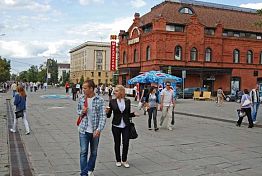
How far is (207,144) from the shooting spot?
10.0m

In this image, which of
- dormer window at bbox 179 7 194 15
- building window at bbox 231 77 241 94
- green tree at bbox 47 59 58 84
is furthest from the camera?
green tree at bbox 47 59 58 84

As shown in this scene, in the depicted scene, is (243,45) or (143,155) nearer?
→ (143,155)

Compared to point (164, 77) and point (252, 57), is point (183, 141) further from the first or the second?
point (252, 57)

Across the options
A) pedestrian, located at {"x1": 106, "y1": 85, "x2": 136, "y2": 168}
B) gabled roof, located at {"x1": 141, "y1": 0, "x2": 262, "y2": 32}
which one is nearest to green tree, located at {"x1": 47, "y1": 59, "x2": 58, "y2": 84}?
gabled roof, located at {"x1": 141, "y1": 0, "x2": 262, "y2": 32}

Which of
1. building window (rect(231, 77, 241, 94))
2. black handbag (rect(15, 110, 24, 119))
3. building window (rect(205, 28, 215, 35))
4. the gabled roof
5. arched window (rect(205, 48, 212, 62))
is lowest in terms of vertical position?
black handbag (rect(15, 110, 24, 119))

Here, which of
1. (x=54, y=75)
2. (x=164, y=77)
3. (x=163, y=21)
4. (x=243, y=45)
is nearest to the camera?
(x=164, y=77)

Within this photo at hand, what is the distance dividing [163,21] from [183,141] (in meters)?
36.4

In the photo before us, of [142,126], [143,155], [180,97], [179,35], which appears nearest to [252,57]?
[179,35]

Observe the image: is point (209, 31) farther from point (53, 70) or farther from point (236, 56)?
point (53, 70)

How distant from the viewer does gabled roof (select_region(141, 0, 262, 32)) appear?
157 ft

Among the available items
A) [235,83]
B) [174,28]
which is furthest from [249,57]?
[174,28]

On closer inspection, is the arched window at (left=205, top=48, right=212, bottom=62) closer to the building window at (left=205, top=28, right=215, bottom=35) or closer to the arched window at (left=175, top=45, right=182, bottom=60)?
the building window at (left=205, top=28, right=215, bottom=35)

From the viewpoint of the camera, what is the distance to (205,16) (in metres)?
51.1

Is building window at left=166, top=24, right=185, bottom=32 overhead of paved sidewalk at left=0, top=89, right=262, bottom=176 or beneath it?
overhead
